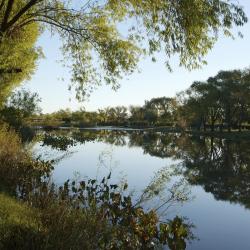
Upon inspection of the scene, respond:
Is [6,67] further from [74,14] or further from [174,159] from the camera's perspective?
[174,159]

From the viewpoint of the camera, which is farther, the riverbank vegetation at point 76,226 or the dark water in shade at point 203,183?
the dark water in shade at point 203,183

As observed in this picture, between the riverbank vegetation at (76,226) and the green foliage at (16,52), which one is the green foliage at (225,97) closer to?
the green foliage at (16,52)

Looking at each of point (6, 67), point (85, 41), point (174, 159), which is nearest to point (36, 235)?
point (85, 41)

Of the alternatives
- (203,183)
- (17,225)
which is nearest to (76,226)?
(17,225)

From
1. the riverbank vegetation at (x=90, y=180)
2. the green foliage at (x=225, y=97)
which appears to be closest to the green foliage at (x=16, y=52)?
the riverbank vegetation at (x=90, y=180)

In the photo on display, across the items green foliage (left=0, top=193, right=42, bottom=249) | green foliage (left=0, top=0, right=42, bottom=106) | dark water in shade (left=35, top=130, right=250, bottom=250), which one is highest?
green foliage (left=0, top=0, right=42, bottom=106)

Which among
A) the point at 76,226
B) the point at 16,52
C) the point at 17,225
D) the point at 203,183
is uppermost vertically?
the point at 16,52

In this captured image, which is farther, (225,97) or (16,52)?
(225,97)

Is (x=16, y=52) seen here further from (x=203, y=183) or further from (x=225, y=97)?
(x=225, y=97)

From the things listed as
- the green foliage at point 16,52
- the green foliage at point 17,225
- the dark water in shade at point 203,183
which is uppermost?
the green foliage at point 16,52

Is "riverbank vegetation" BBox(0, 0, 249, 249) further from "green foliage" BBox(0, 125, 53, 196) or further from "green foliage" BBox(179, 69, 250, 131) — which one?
"green foliage" BBox(179, 69, 250, 131)

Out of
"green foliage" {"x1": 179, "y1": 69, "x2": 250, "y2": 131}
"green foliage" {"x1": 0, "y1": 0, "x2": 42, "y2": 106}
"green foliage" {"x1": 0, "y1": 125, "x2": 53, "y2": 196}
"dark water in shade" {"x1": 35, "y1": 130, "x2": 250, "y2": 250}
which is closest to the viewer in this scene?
"dark water in shade" {"x1": 35, "y1": 130, "x2": 250, "y2": 250}

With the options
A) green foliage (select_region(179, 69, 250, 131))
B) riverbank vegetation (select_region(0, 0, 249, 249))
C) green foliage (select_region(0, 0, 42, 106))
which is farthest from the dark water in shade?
green foliage (select_region(179, 69, 250, 131))

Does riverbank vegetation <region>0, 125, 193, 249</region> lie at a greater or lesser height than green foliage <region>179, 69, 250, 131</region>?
lesser
